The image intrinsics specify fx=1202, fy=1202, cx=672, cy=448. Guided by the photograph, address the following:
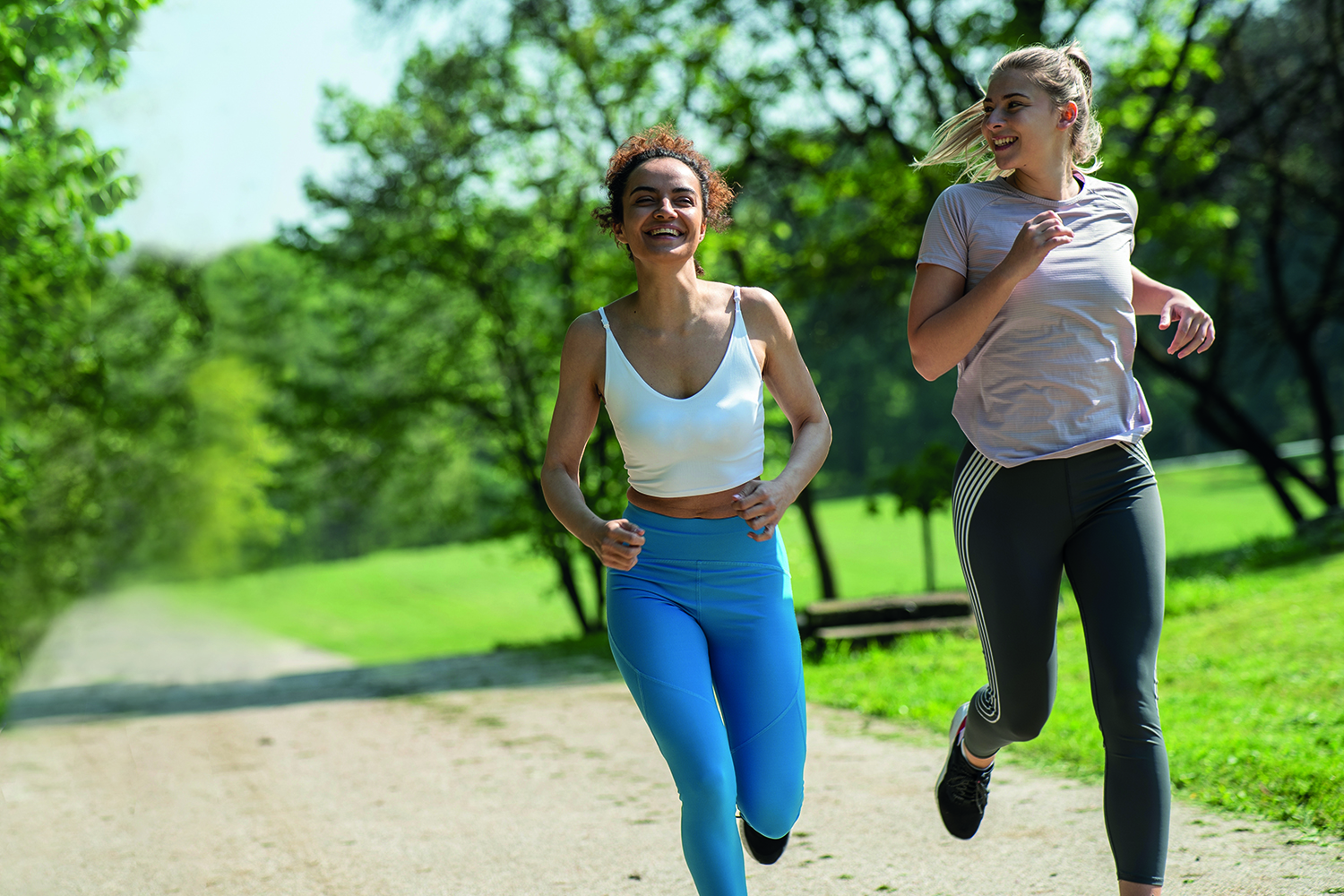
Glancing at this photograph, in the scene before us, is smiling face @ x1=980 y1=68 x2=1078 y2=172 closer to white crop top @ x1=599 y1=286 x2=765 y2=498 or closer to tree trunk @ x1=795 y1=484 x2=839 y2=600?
Answer: white crop top @ x1=599 y1=286 x2=765 y2=498

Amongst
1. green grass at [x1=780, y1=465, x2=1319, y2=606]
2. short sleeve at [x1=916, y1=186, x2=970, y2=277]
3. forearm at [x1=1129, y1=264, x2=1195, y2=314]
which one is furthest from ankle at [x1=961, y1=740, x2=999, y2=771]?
green grass at [x1=780, y1=465, x2=1319, y2=606]

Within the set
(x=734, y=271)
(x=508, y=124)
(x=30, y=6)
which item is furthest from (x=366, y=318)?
(x=30, y=6)

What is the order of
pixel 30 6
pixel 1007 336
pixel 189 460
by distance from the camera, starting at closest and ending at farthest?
pixel 1007 336
pixel 30 6
pixel 189 460

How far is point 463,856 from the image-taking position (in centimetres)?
478

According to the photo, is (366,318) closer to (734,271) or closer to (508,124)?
(508,124)

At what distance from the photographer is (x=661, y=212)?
320cm

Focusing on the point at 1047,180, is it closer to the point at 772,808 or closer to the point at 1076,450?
the point at 1076,450

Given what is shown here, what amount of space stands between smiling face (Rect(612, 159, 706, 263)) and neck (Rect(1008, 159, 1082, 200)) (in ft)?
2.92

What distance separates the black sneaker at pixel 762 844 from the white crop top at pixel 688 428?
95 centimetres

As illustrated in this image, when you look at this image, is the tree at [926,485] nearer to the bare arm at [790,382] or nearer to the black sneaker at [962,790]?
the black sneaker at [962,790]

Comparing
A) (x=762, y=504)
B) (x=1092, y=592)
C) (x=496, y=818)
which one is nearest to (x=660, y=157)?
(x=762, y=504)

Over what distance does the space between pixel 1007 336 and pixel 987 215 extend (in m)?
0.33

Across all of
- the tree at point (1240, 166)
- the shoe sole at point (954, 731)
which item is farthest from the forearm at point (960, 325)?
the tree at point (1240, 166)

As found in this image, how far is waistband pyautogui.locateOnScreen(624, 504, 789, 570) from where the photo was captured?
3129 millimetres
